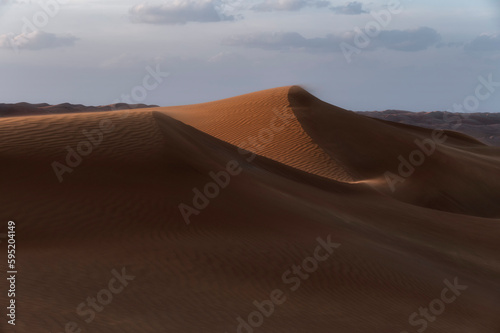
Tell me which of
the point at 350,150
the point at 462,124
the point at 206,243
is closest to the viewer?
the point at 206,243

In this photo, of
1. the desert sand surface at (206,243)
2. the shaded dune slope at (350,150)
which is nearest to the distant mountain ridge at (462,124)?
the shaded dune slope at (350,150)

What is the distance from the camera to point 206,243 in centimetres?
1091

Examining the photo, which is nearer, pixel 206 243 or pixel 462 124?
pixel 206 243

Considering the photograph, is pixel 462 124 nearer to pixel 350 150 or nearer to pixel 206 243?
pixel 350 150

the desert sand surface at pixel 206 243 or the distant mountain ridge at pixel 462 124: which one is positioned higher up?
the distant mountain ridge at pixel 462 124

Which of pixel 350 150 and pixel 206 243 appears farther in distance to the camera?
pixel 350 150

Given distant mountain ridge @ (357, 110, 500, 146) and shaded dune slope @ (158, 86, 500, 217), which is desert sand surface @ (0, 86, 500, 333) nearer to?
shaded dune slope @ (158, 86, 500, 217)

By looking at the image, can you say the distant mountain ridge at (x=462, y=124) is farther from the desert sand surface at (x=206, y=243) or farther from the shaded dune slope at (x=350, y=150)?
the desert sand surface at (x=206, y=243)

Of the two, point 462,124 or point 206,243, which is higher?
point 462,124

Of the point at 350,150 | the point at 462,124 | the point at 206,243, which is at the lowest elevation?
the point at 206,243

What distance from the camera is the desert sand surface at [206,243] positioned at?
8.23m

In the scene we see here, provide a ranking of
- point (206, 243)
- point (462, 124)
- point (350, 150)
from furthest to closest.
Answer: point (462, 124) → point (350, 150) → point (206, 243)

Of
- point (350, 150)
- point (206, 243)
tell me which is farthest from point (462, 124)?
point (206, 243)

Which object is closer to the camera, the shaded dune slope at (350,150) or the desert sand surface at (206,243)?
the desert sand surface at (206,243)
